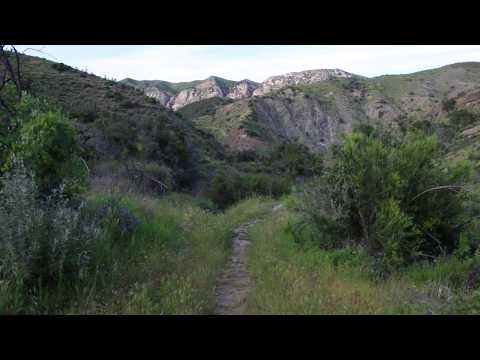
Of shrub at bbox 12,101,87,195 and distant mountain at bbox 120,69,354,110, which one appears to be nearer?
shrub at bbox 12,101,87,195

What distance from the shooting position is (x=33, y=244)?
139 inches

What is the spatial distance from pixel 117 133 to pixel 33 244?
17.0 m

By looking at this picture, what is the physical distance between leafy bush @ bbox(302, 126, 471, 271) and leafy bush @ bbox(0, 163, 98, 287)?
12.4 ft

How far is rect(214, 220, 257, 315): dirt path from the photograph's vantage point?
13.1 ft

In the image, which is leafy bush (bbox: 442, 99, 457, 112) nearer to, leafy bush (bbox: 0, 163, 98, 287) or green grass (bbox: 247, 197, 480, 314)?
green grass (bbox: 247, 197, 480, 314)

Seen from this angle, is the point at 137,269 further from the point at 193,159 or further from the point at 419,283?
the point at 193,159

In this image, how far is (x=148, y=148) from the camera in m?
20.4

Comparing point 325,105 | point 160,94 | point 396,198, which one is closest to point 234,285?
point 396,198

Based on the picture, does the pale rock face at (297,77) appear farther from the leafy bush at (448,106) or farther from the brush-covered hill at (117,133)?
the brush-covered hill at (117,133)

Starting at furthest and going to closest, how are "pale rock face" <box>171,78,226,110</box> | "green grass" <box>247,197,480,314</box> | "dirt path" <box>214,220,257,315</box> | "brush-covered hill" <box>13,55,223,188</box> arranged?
"pale rock face" <box>171,78,226,110</box> → "brush-covered hill" <box>13,55,223,188</box> → "dirt path" <box>214,220,257,315</box> → "green grass" <box>247,197,480,314</box>

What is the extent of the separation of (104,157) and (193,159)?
7.51 m

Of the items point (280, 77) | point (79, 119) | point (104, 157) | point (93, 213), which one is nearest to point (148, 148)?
point (104, 157)

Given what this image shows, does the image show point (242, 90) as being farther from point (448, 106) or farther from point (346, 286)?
point (346, 286)

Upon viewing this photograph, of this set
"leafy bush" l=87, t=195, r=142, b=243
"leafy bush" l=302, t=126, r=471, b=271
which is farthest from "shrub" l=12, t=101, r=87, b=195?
"leafy bush" l=302, t=126, r=471, b=271
